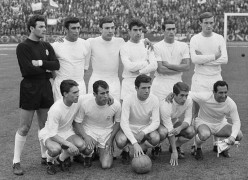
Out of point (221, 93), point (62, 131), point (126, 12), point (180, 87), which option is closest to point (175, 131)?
point (180, 87)

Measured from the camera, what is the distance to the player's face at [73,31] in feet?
22.2

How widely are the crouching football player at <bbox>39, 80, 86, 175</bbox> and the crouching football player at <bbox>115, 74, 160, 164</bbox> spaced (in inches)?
26.5

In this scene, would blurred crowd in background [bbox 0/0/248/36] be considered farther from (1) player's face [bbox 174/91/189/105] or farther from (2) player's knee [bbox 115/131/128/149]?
(2) player's knee [bbox 115/131/128/149]

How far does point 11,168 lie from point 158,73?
285 centimetres

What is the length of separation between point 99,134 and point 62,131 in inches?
23.1

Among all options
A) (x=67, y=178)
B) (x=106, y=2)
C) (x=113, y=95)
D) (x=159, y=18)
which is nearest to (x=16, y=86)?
(x=113, y=95)

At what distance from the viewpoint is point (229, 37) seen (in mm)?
31500

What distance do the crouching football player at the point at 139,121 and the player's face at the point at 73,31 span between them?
1.32 metres

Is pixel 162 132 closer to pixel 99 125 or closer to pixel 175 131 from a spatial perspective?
pixel 175 131

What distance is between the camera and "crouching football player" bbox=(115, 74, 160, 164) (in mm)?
6473

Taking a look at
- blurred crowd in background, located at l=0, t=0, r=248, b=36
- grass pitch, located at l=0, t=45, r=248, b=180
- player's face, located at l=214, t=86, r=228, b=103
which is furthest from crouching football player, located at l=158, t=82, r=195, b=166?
blurred crowd in background, located at l=0, t=0, r=248, b=36

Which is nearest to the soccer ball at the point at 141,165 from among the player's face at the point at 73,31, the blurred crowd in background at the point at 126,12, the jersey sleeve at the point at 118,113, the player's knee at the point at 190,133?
the jersey sleeve at the point at 118,113

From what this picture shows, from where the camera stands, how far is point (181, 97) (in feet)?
21.4

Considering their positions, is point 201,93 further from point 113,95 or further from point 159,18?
point 159,18
